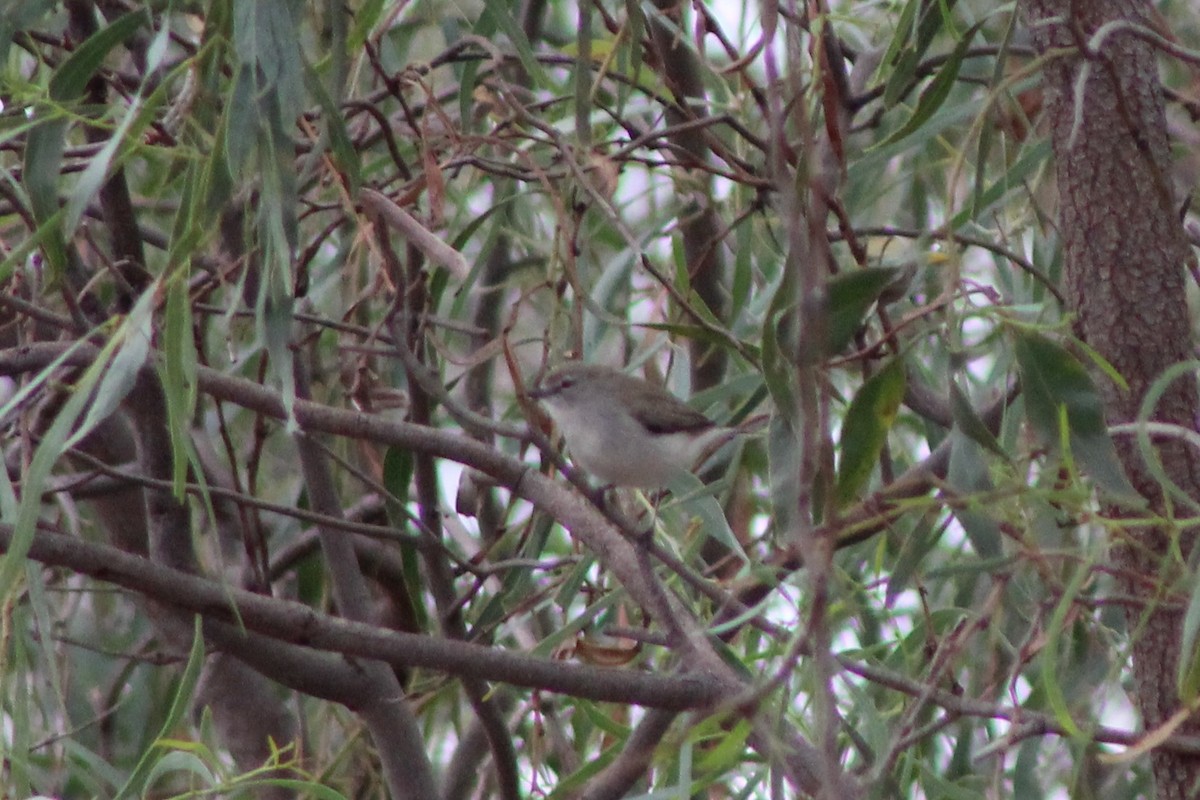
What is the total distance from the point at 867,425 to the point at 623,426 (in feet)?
4.81

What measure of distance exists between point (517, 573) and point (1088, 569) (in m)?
1.17

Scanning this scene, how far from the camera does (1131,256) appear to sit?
1704 millimetres

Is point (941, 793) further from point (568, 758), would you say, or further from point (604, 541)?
point (568, 758)

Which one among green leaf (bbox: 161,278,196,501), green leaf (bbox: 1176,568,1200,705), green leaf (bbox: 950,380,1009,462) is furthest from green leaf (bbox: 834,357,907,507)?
green leaf (bbox: 161,278,196,501)

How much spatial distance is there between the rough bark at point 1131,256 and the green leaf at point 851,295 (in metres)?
0.32

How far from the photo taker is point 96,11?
242cm

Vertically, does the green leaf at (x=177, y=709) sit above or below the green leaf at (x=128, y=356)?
below

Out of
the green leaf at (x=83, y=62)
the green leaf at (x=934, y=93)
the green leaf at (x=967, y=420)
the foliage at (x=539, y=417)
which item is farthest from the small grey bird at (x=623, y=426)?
the green leaf at (x=83, y=62)

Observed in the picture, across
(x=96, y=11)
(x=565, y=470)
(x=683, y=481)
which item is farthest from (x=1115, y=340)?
(x=96, y=11)

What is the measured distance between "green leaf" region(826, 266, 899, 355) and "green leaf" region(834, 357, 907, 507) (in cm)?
6

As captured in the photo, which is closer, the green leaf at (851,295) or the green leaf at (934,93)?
the green leaf at (851,295)

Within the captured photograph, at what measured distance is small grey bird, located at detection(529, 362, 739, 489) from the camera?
9.05ft

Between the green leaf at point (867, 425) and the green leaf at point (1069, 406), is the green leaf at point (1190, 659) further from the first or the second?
the green leaf at point (867, 425)

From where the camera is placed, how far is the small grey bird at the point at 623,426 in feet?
9.05
